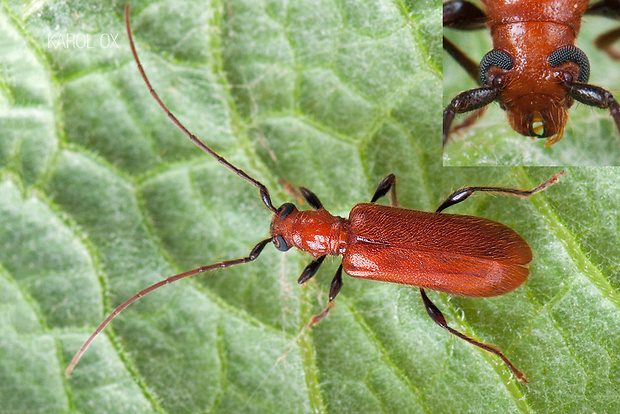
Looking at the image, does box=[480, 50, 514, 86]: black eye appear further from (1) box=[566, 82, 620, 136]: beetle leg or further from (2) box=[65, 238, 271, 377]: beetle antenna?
(2) box=[65, 238, 271, 377]: beetle antenna

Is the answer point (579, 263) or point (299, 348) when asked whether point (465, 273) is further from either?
point (299, 348)

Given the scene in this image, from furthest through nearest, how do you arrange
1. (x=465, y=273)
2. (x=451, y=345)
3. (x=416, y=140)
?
(x=416, y=140) → (x=451, y=345) → (x=465, y=273)

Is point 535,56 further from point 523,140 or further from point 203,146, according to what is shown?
point 203,146

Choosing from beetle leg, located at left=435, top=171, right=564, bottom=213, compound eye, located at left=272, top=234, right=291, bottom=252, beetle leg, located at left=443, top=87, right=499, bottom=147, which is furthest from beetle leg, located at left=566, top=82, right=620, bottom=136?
compound eye, located at left=272, top=234, right=291, bottom=252

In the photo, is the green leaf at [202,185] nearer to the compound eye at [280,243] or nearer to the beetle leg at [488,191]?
the beetle leg at [488,191]

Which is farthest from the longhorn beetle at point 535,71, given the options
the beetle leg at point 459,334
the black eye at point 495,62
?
the beetle leg at point 459,334

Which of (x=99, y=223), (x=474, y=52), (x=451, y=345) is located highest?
(x=474, y=52)

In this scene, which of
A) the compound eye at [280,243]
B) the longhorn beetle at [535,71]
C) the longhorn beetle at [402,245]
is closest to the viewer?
the longhorn beetle at [535,71]

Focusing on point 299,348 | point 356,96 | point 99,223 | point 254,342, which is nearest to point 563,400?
point 299,348
